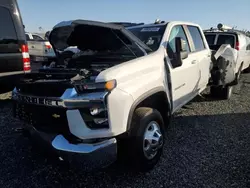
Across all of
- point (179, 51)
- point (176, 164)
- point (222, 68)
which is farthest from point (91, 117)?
point (222, 68)

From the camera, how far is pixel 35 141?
2.99 metres

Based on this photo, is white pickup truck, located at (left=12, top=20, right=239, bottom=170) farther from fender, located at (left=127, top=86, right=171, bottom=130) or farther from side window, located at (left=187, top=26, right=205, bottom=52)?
side window, located at (left=187, top=26, right=205, bottom=52)

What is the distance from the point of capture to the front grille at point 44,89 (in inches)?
110

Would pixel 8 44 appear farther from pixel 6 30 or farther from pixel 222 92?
pixel 222 92

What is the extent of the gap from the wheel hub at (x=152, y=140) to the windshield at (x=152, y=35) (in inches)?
44.2

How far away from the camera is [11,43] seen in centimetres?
606

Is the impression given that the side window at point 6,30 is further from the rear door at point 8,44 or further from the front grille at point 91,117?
the front grille at point 91,117

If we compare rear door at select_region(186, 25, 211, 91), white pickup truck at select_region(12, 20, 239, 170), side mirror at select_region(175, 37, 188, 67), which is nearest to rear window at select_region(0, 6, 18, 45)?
white pickup truck at select_region(12, 20, 239, 170)

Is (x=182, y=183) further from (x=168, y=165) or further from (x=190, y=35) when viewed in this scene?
(x=190, y=35)

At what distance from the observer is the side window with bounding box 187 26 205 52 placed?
16.8ft

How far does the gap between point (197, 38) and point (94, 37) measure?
2.43m

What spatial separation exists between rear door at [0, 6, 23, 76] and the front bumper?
387 cm

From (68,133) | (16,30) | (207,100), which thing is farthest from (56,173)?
(207,100)

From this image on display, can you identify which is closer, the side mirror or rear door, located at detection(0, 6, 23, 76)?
the side mirror
